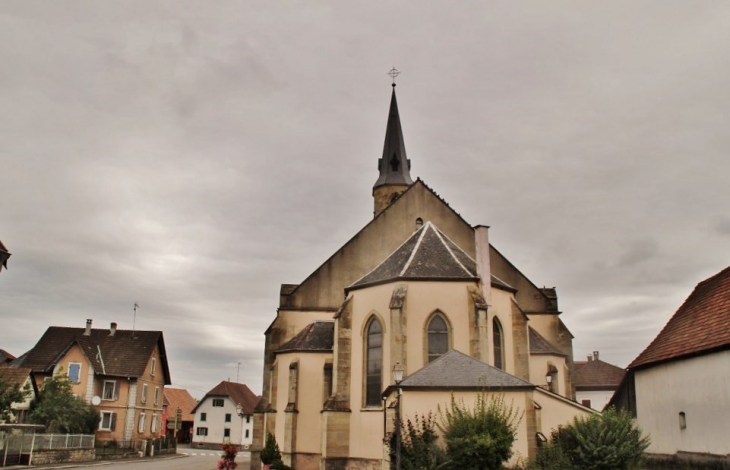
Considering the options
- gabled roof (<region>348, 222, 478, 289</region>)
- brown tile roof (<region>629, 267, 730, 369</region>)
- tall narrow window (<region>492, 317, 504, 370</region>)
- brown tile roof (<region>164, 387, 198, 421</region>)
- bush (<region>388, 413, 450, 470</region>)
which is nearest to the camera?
bush (<region>388, 413, 450, 470</region>)

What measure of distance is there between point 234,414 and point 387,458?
66.1 metres

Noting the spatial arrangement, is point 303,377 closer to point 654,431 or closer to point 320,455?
point 320,455

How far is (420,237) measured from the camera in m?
28.0

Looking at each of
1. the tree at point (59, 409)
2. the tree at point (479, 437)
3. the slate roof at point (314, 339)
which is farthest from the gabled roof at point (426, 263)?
the tree at point (59, 409)

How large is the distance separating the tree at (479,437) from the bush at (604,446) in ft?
5.68

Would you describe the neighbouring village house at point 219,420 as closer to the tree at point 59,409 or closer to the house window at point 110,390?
the house window at point 110,390

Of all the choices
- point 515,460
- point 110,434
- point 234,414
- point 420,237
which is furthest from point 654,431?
point 234,414

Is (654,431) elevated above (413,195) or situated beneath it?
situated beneath

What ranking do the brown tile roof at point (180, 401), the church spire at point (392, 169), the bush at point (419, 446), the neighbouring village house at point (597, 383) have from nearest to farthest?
1. the bush at point (419, 446)
2. the church spire at point (392, 169)
3. the neighbouring village house at point (597, 383)
4. the brown tile roof at point (180, 401)

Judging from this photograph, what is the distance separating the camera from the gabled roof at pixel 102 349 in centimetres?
4884

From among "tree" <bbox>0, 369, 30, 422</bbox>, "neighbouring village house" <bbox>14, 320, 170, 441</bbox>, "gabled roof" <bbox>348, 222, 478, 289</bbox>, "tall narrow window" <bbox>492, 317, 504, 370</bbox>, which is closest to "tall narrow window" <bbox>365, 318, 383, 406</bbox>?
"gabled roof" <bbox>348, 222, 478, 289</bbox>

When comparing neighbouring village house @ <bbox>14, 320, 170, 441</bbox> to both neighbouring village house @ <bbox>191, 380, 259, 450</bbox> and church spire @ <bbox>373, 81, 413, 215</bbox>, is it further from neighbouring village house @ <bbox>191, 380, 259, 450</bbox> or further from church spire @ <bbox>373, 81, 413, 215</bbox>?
neighbouring village house @ <bbox>191, 380, 259, 450</bbox>

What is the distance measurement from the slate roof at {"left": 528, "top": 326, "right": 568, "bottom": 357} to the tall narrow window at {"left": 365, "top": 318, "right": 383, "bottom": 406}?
8.61 metres

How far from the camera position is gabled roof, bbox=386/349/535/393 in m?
18.7
